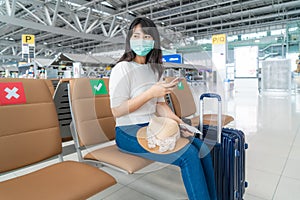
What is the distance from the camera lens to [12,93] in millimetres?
1087

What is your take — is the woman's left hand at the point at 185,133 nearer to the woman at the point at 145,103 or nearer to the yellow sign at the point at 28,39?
the woman at the point at 145,103

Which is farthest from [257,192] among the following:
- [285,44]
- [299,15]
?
[285,44]

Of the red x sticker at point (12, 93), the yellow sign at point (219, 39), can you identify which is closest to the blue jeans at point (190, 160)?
the red x sticker at point (12, 93)

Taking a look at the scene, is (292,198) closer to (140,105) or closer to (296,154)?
(296,154)

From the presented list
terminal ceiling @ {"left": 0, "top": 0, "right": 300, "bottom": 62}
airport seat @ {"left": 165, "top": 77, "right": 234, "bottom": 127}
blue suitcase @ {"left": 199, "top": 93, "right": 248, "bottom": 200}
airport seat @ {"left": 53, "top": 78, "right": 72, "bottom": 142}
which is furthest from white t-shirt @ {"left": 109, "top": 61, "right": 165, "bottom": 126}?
terminal ceiling @ {"left": 0, "top": 0, "right": 300, "bottom": 62}

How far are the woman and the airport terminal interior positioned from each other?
5.5 inches

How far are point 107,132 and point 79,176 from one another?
50 centimetres

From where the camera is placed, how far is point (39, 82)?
122 centimetres

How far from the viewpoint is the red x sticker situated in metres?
1.06

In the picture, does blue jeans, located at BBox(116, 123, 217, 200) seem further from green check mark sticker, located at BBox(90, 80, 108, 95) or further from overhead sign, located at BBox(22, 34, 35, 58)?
overhead sign, located at BBox(22, 34, 35, 58)

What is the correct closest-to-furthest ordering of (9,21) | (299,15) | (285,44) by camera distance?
(9,21)
(299,15)
(285,44)

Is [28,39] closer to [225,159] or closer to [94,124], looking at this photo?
[94,124]

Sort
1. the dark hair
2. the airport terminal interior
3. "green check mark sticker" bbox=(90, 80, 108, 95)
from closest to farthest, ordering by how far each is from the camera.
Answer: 1. the dark hair
2. "green check mark sticker" bbox=(90, 80, 108, 95)
3. the airport terminal interior

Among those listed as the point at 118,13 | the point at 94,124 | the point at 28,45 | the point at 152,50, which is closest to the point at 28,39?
the point at 28,45
